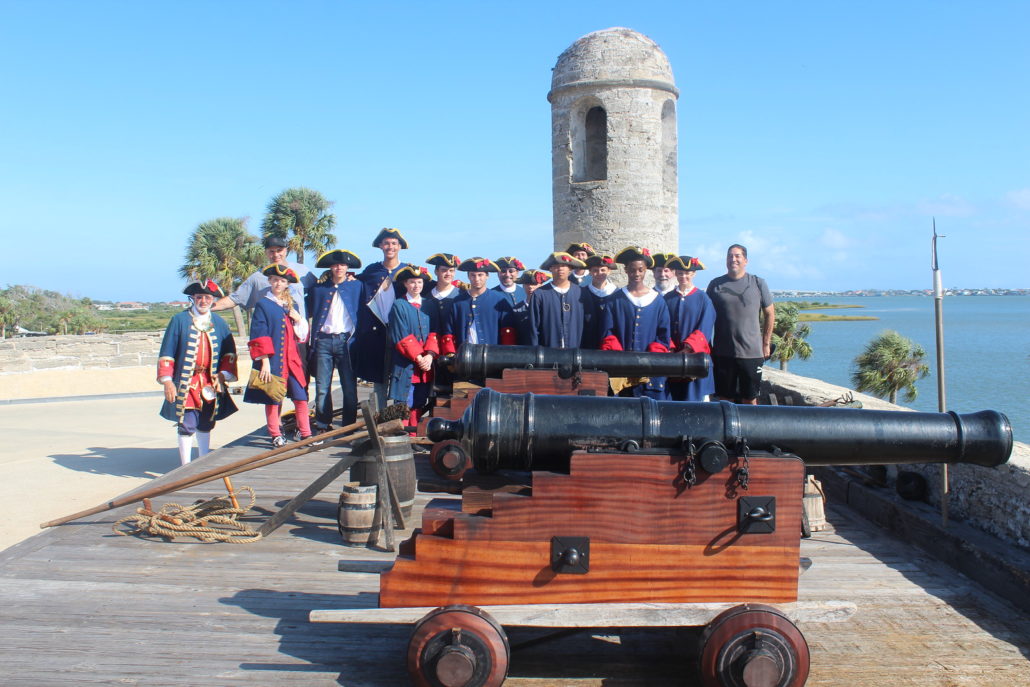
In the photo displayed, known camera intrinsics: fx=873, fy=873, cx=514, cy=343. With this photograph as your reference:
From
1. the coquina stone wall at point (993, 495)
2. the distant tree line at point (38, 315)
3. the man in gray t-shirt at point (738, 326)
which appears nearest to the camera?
the coquina stone wall at point (993, 495)

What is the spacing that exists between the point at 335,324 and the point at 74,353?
680 inches

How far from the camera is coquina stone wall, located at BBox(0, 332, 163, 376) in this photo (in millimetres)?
19469

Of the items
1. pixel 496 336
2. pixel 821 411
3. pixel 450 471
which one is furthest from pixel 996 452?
pixel 496 336

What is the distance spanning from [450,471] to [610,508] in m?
0.60

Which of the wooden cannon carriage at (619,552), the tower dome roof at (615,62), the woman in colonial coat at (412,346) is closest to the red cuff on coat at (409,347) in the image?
the woman in colonial coat at (412,346)

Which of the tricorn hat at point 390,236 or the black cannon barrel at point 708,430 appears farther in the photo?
the tricorn hat at point 390,236

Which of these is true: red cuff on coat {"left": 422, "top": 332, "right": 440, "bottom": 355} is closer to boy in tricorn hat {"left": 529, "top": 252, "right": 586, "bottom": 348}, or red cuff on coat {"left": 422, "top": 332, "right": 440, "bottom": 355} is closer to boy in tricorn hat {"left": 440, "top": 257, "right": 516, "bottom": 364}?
boy in tricorn hat {"left": 440, "top": 257, "right": 516, "bottom": 364}

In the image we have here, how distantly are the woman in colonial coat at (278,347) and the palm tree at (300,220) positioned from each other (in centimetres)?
2733

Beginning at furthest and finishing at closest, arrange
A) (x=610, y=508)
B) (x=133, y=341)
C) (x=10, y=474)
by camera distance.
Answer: (x=133, y=341), (x=10, y=474), (x=610, y=508)

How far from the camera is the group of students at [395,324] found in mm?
6379

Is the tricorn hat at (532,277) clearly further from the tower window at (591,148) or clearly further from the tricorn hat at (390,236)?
the tower window at (591,148)

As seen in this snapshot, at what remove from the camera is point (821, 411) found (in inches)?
117

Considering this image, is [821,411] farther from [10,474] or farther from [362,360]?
[10,474]

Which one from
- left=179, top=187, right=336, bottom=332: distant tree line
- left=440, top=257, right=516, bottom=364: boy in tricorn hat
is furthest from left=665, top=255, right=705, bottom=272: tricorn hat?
left=179, top=187, right=336, bottom=332: distant tree line
